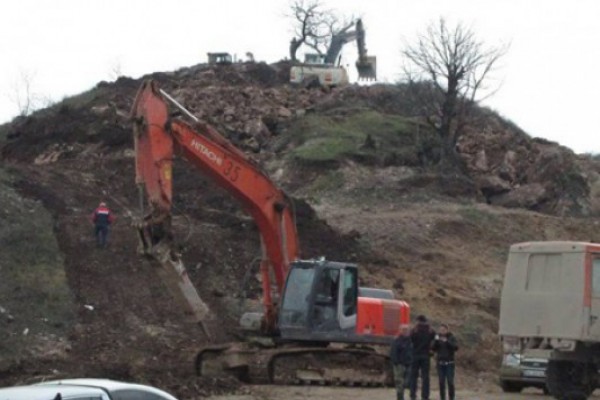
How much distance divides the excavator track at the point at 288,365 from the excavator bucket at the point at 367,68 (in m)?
42.9

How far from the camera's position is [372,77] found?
68.9 meters

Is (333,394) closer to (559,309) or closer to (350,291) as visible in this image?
(350,291)

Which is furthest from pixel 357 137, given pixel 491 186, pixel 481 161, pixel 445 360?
pixel 445 360

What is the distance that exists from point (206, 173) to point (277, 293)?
3.20 m

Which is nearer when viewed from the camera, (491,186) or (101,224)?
(101,224)

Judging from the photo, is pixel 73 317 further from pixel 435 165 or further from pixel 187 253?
pixel 435 165

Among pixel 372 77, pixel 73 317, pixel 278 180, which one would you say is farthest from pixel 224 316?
pixel 372 77

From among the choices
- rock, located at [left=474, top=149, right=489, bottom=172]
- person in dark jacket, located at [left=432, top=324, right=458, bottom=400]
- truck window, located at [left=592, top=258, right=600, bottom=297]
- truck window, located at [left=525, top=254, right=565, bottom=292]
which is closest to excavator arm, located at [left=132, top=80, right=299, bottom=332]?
person in dark jacket, located at [left=432, top=324, right=458, bottom=400]

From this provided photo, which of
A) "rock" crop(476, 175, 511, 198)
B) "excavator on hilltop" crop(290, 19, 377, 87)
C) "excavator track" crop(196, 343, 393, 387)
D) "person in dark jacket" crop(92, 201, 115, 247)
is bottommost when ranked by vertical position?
"excavator track" crop(196, 343, 393, 387)

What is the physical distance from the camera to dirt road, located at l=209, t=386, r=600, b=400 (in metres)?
24.5

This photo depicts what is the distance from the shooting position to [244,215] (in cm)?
4128

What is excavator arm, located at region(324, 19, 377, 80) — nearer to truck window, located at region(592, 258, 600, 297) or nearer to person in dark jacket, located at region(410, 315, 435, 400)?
person in dark jacket, located at region(410, 315, 435, 400)

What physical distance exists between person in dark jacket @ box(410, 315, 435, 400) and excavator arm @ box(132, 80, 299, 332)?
13.9 ft

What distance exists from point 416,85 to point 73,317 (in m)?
30.2
